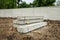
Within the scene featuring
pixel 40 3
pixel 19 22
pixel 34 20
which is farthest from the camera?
pixel 40 3

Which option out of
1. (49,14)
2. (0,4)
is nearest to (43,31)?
(49,14)

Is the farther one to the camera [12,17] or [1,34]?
[12,17]

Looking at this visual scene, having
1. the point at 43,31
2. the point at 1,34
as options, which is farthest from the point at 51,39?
the point at 1,34

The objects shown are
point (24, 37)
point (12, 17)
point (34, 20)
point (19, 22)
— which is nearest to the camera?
point (24, 37)

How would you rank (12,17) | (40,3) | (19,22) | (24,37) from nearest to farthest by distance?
(24,37) < (19,22) < (12,17) < (40,3)

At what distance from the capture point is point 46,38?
6109 mm

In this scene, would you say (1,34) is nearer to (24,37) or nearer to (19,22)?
(19,22)

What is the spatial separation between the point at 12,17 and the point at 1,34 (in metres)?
5.01

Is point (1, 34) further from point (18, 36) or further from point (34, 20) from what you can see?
point (34, 20)

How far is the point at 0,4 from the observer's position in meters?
16.7

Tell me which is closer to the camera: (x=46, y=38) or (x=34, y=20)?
(x=46, y=38)

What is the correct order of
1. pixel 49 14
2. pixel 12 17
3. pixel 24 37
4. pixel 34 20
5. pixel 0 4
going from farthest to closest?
pixel 0 4
pixel 12 17
pixel 49 14
pixel 34 20
pixel 24 37

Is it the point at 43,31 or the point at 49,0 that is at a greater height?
the point at 49,0

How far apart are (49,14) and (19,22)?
3050mm
